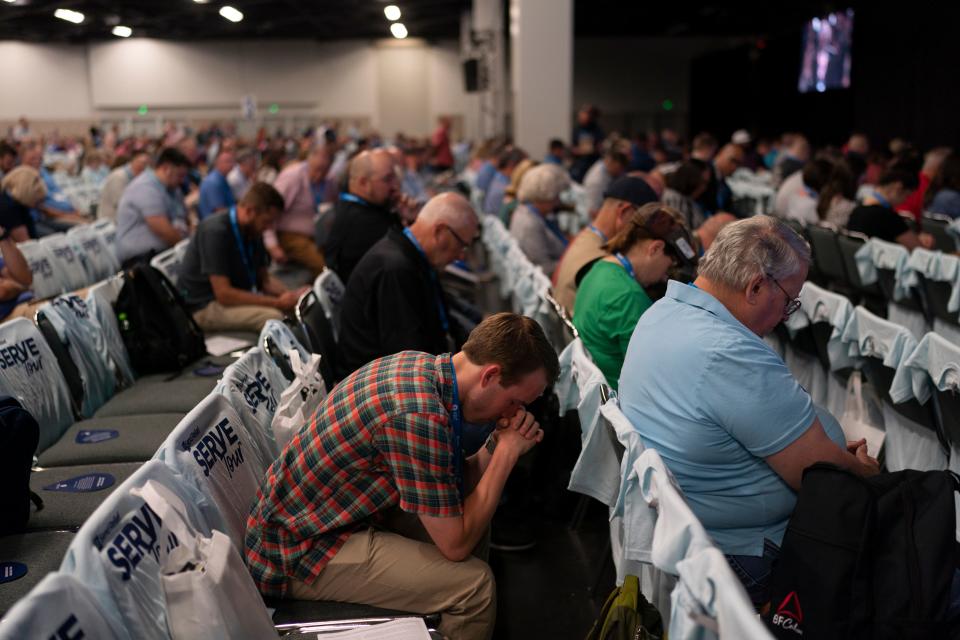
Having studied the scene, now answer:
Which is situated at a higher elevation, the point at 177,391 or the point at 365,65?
the point at 365,65

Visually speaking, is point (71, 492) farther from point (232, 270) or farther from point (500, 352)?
point (232, 270)

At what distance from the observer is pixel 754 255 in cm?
217

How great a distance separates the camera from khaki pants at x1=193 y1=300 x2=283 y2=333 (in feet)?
16.7

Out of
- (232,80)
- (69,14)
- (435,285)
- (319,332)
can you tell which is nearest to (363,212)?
(319,332)

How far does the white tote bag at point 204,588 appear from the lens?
65.6 inches

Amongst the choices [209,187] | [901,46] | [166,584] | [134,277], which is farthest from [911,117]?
[166,584]

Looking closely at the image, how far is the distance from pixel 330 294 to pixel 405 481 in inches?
99.5

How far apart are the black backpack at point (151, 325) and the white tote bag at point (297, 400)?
1.41 m

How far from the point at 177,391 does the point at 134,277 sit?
2.51ft

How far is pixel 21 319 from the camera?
336 cm

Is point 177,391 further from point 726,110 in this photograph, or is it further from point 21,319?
point 726,110

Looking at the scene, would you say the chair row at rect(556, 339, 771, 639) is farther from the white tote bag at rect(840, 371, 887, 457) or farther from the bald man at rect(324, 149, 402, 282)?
the bald man at rect(324, 149, 402, 282)

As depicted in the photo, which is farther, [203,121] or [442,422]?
A: [203,121]

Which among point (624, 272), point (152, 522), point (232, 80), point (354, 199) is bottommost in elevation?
point (152, 522)
